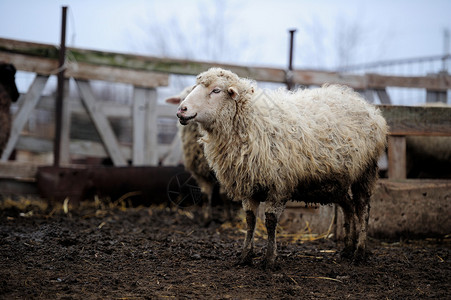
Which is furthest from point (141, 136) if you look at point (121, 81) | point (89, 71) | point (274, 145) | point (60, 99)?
point (274, 145)

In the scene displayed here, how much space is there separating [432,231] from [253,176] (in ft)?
9.78

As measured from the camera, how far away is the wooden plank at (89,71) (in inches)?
281

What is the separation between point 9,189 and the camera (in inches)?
281

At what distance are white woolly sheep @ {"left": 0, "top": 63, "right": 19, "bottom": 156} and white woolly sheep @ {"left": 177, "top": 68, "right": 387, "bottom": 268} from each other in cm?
370

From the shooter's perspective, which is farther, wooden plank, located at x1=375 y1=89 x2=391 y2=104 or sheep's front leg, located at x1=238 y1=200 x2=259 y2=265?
wooden plank, located at x1=375 y1=89 x2=391 y2=104

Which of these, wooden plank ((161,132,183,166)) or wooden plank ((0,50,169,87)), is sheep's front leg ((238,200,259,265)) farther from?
wooden plank ((0,50,169,87))

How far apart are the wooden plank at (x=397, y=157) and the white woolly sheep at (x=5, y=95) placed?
18.4ft

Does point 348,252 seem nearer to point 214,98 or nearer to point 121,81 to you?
point 214,98

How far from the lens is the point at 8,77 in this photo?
6.46m

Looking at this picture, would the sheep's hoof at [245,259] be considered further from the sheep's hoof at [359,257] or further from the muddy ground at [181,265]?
the sheep's hoof at [359,257]

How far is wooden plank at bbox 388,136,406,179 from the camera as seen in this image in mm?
5840

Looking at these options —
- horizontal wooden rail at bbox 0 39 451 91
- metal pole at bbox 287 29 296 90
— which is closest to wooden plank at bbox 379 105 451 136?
metal pole at bbox 287 29 296 90

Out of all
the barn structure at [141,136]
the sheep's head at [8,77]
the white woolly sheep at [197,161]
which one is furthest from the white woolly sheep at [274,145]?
the sheep's head at [8,77]

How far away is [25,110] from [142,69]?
215 cm
